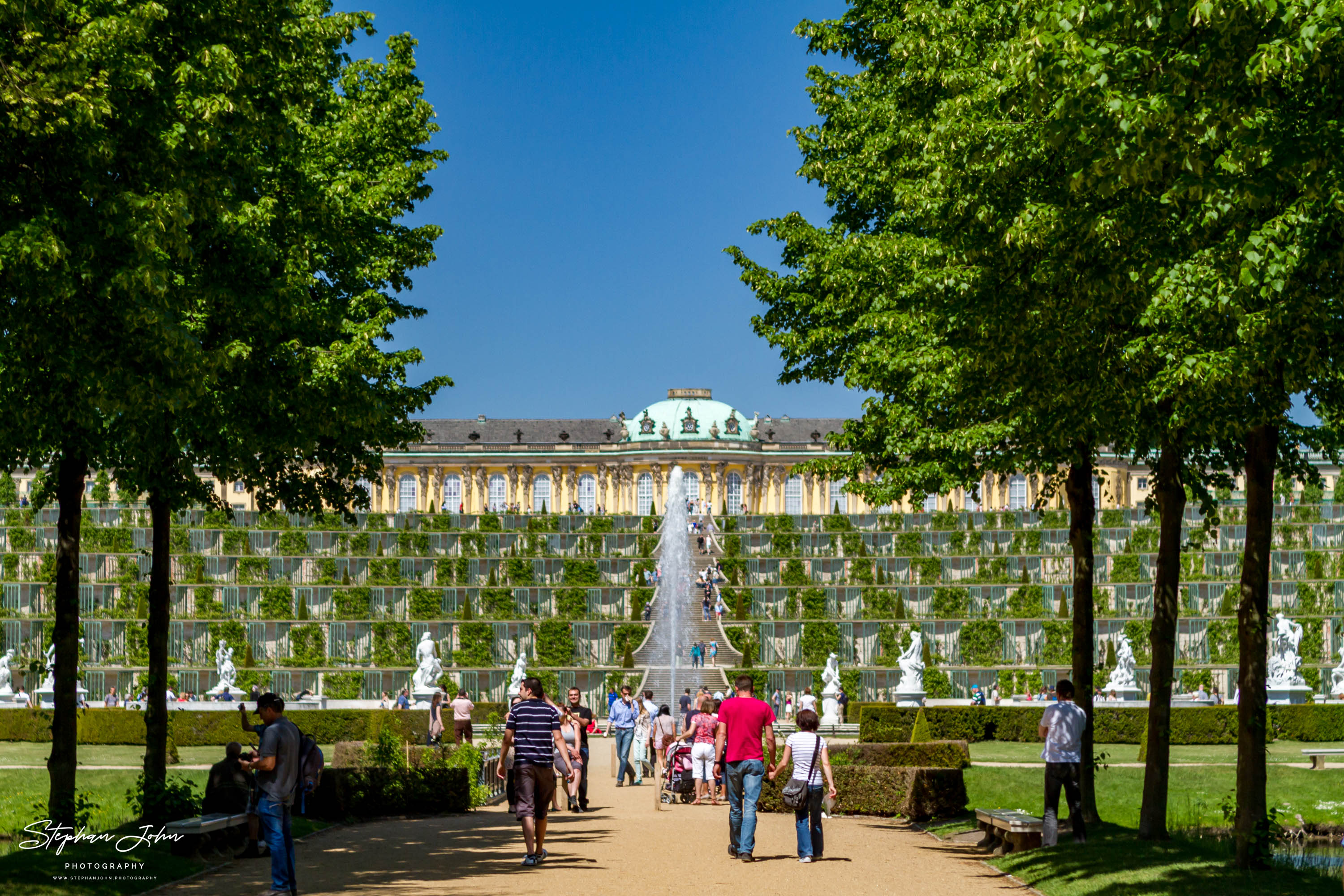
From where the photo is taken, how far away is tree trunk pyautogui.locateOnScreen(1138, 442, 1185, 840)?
16.1 meters

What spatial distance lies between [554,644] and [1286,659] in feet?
95.7

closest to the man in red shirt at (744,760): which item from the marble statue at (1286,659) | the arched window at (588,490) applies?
the marble statue at (1286,659)

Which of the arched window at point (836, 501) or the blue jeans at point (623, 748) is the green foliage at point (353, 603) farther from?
the arched window at point (836, 501)

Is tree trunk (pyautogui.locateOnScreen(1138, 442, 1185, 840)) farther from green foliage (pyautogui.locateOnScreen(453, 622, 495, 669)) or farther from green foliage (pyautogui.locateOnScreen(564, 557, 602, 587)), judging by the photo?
green foliage (pyautogui.locateOnScreen(564, 557, 602, 587))

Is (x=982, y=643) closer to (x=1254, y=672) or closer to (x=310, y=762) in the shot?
(x=1254, y=672)

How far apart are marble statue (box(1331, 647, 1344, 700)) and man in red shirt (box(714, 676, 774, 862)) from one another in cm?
4184

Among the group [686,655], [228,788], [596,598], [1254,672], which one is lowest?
[686,655]

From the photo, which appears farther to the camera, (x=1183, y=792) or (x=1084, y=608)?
(x=1183, y=792)

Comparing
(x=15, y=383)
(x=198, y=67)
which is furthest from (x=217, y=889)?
(x=198, y=67)

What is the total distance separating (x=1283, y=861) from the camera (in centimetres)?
1593

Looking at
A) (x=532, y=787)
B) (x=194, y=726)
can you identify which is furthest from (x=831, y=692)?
(x=532, y=787)

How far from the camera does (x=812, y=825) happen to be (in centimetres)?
1595

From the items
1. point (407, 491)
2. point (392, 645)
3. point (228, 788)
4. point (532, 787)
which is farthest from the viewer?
point (407, 491)

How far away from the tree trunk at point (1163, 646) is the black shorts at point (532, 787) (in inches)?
250
